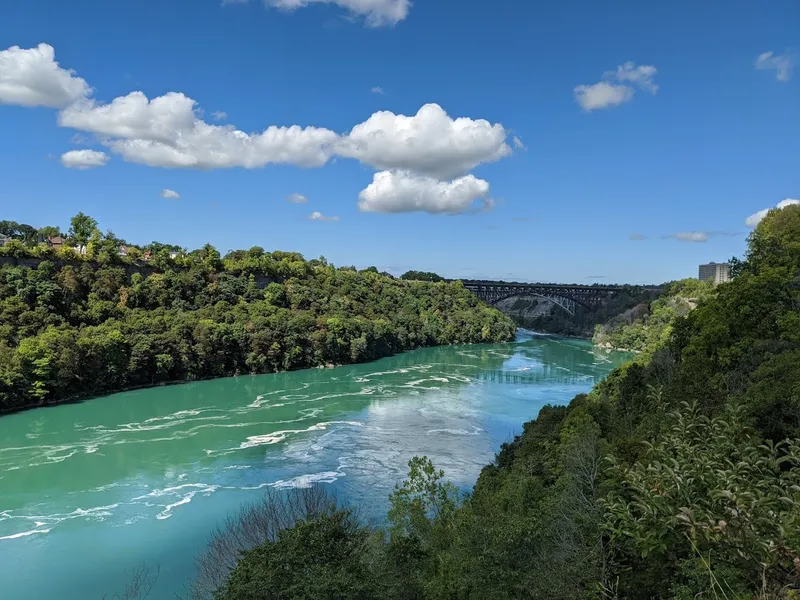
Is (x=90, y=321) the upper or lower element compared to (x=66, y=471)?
upper

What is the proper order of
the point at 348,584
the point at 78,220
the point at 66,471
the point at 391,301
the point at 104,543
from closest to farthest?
the point at 348,584, the point at 104,543, the point at 66,471, the point at 78,220, the point at 391,301

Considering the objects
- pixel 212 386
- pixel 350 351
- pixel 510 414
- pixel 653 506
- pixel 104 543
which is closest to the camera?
pixel 653 506

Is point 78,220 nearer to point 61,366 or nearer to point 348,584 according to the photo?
point 61,366

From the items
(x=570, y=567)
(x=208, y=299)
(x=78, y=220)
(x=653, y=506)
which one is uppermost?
(x=78, y=220)

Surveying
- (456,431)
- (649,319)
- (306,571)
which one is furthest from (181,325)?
(649,319)

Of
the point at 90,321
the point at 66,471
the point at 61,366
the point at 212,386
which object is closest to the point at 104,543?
the point at 66,471

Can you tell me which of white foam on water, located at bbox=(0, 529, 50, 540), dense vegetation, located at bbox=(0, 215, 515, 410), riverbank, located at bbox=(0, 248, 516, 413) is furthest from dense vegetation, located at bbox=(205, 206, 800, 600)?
dense vegetation, located at bbox=(0, 215, 515, 410)
